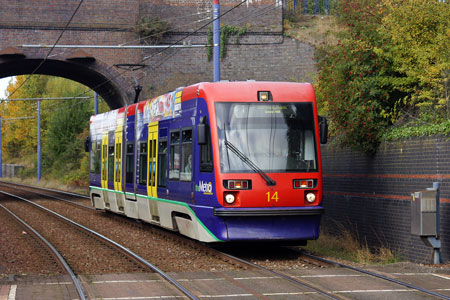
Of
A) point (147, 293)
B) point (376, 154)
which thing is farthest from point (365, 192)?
point (147, 293)

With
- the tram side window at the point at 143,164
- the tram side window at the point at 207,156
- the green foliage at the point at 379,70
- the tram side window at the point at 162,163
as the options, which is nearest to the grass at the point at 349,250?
the green foliage at the point at 379,70

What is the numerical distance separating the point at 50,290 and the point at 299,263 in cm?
439

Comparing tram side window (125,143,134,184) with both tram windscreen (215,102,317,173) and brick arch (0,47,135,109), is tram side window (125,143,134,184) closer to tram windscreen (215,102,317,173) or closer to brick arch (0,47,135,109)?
tram windscreen (215,102,317,173)

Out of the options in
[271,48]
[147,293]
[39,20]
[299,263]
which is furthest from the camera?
[271,48]

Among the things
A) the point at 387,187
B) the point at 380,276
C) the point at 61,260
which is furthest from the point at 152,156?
the point at 380,276

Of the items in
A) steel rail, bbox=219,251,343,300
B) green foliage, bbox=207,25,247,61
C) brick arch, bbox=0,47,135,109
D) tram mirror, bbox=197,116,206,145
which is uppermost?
green foliage, bbox=207,25,247,61

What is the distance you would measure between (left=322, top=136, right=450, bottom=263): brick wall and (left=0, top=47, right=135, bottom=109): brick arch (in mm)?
17294

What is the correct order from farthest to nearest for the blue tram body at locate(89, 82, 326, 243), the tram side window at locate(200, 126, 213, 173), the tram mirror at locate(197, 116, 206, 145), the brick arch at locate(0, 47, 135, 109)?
the brick arch at locate(0, 47, 135, 109), the tram side window at locate(200, 126, 213, 173), the tram mirror at locate(197, 116, 206, 145), the blue tram body at locate(89, 82, 326, 243)

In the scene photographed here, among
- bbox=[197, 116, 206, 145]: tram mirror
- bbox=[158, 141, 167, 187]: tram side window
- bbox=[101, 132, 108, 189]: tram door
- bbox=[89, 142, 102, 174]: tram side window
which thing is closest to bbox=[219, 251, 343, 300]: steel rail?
bbox=[197, 116, 206, 145]: tram mirror

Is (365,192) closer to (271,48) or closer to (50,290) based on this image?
(50,290)

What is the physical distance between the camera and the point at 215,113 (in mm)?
13320

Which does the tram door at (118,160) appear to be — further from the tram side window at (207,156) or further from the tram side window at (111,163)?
the tram side window at (207,156)

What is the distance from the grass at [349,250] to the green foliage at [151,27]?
Answer: 17.9 m

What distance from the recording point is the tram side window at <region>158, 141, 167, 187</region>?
52.7ft
